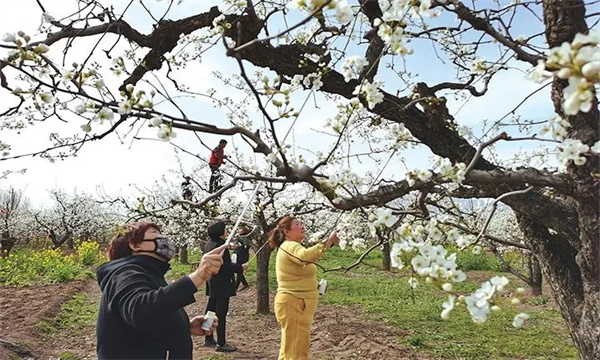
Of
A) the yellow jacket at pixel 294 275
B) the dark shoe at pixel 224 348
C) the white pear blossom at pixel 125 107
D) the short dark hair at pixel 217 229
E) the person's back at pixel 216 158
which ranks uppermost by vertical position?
the person's back at pixel 216 158

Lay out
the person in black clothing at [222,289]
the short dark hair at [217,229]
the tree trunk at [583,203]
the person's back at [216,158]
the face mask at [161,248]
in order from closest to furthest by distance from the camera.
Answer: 1. the face mask at [161,248]
2. the tree trunk at [583,203]
3. the person's back at [216,158]
4. the short dark hair at [217,229]
5. the person in black clothing at [222,289]

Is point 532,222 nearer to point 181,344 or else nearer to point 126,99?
point 181,344

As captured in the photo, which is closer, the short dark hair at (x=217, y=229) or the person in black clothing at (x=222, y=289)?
the short dark hair at (x=217, y=229)

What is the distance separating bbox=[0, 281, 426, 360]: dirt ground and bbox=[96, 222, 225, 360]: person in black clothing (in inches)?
130

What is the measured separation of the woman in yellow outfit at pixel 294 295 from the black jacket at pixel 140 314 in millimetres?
1877

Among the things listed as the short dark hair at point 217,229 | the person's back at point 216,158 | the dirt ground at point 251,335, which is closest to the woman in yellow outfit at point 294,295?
the person's back at point 216,158

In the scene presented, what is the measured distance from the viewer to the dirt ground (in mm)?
5383

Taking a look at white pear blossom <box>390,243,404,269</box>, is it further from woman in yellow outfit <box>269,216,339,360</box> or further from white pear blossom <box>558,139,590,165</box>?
woman in yellow outfit <box>269,216,339,360</box>

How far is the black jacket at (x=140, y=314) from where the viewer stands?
1901 millimetres

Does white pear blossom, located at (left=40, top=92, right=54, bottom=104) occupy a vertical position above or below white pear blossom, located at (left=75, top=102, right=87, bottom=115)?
above

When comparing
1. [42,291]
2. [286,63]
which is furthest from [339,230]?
[42,291]

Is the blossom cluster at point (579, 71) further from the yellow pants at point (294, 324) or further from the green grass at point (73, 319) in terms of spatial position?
the green grass at point (73, 319)

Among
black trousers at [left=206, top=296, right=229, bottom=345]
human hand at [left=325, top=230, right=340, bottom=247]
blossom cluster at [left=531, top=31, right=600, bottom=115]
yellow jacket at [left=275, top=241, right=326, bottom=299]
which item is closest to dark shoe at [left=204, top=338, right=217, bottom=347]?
black trousers at [left=206, top=296, right=229, bottom=345]

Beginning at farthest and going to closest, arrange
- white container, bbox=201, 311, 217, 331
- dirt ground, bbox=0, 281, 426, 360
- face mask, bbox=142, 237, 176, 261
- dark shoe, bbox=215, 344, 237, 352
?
dark shoe, bbox=215, 344, 237, 352
dirt ground, bbox=0, 281, 426, 360
face mask, bbox=142, 237, 176, 261
white container, bbox=201, 311, 217, 331
